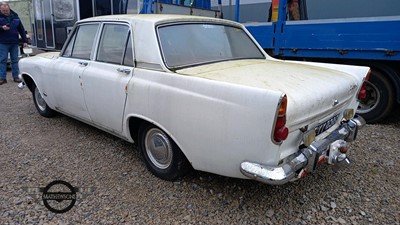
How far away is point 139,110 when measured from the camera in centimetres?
287

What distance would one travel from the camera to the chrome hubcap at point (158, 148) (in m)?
2.89

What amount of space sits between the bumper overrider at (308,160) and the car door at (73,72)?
2315mm

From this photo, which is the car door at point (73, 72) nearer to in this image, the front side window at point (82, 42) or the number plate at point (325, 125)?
the front side window at point (82, 42)

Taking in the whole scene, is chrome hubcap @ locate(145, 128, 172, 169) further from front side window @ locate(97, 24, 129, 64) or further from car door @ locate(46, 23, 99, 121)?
car door @ locate(46, 23, 99, 121)

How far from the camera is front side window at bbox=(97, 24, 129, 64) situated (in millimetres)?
3197

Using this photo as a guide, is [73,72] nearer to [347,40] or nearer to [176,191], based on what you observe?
[176,191]

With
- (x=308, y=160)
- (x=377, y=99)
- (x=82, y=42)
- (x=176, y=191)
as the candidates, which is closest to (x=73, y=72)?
(x=82, y=42)

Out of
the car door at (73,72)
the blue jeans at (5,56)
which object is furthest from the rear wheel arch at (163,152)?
the blue jeans at (5,56)

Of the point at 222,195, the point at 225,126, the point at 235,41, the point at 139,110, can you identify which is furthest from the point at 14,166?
the point at 235,41

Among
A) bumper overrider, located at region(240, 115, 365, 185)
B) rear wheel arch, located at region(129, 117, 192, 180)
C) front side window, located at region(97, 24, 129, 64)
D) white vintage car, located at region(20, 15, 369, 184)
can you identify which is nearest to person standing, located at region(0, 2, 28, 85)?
white vintage car, located at region(20, 15, 369, 184)

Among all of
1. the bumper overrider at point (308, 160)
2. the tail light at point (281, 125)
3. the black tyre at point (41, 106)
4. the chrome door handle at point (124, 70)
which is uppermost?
the chrome door handle at point (124, 70)

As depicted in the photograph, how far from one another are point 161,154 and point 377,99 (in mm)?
3443

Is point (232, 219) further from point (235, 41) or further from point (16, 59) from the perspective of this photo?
point (16, 59)

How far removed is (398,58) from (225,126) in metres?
3.14
